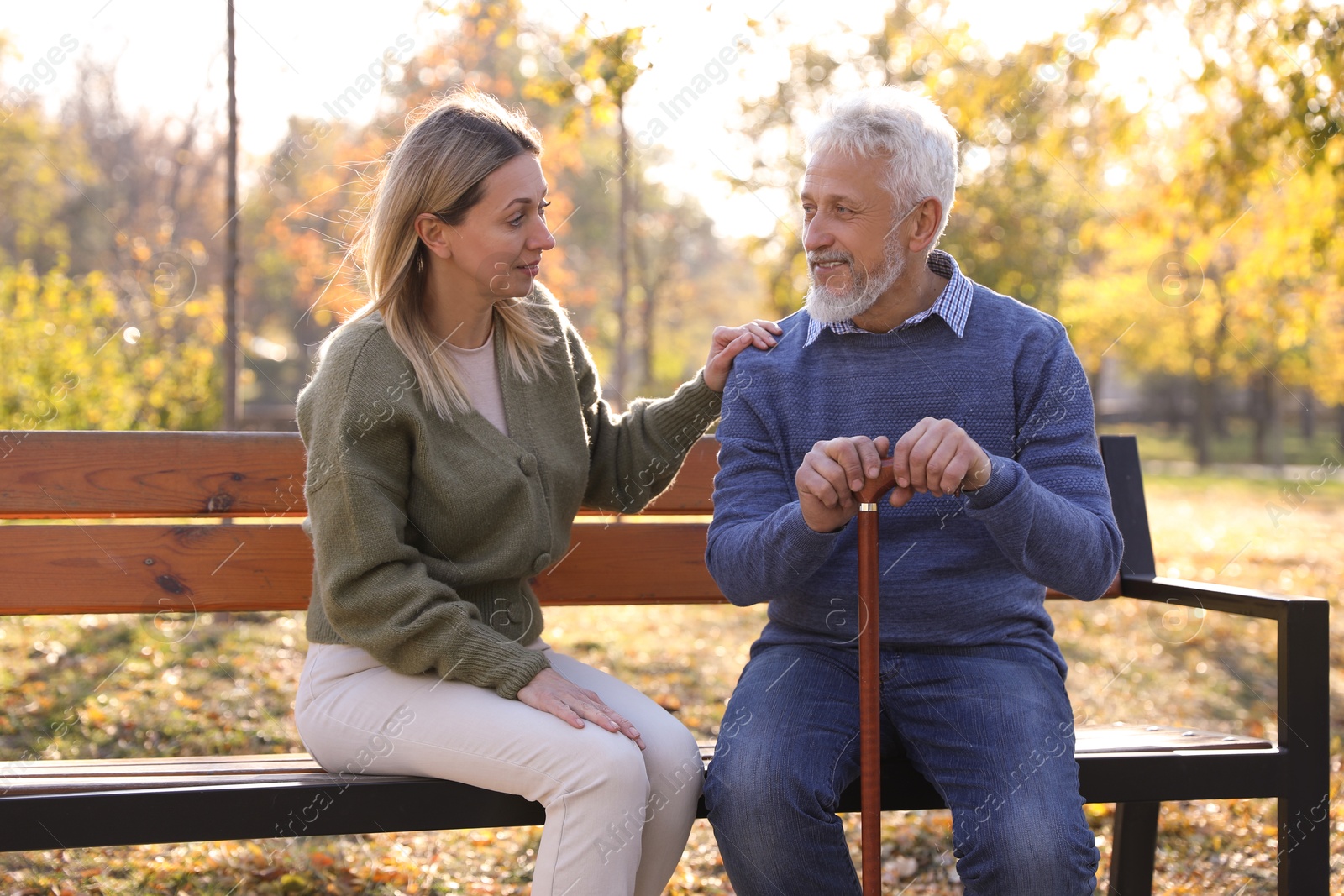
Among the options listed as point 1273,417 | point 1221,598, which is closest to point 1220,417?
point 1273,417

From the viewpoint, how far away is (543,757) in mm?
2258

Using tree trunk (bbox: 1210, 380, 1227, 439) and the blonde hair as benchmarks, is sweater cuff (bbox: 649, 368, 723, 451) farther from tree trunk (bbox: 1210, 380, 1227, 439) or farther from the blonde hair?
tree trunk (bbox: 1210, 380, 1227, 439)

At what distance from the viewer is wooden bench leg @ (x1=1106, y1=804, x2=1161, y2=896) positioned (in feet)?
10.1

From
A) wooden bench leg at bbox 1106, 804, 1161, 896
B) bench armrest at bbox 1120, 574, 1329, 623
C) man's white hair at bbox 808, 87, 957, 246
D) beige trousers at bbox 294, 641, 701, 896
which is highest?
man's white hair at bbox 808, 87, 957, 246

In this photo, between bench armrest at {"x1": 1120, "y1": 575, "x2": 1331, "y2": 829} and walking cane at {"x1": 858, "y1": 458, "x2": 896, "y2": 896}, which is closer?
walking cane at {"x1": 858, "y1": 458, "x2": 896, "y2": 896}

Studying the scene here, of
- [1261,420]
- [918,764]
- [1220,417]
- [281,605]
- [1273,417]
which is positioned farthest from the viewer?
[1220,417]

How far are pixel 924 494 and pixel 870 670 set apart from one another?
1.80 ft

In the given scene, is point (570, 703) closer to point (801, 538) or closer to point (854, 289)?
point (801, 538)

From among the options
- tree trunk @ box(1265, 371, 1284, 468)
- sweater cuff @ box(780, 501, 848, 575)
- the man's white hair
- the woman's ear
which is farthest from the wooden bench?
tree trunk @ box(1265, 371, 1284, 468)

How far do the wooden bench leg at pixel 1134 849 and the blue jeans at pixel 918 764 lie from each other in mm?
726

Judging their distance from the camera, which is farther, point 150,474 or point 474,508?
point 150,474


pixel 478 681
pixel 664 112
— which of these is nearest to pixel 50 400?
pixel 664 112

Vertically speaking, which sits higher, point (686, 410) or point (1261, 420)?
point (686, 410)

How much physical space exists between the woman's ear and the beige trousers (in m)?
0.87
